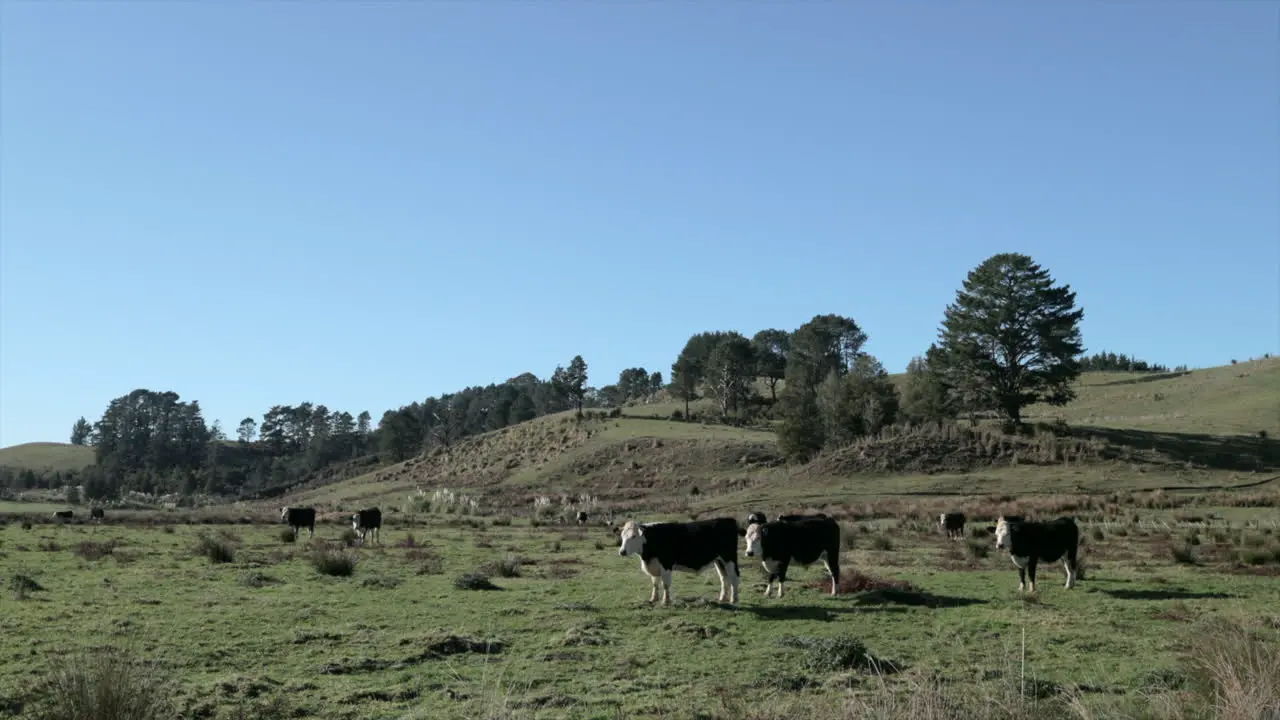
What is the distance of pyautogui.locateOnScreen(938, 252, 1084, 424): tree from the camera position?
7469 centimetres

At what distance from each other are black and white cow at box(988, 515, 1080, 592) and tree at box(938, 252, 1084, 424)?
5624 centimetres

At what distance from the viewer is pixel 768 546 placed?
2055 cm

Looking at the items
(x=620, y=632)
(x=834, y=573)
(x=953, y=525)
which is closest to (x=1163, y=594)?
(x=834, y=573)

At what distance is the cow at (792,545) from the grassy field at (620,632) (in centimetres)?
73

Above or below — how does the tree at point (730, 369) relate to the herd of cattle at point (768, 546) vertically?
above

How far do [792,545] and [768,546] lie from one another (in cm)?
65

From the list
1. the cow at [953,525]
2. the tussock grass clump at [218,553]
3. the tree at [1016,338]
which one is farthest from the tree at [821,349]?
the tussock grass clump at [218,553]

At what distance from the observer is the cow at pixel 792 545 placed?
20.6 meters

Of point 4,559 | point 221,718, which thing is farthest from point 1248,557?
point 4,559

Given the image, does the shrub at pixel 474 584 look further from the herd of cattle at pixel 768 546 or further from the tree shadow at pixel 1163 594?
the tree shadow at pixel 1163 594

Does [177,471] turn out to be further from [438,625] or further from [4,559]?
[438,625]

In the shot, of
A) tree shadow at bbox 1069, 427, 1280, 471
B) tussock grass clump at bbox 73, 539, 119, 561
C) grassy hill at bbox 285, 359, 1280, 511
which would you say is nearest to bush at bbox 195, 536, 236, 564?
tussock grass clump at bbox 73, 539, 119, 561

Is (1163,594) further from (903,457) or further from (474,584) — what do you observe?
(903,457)

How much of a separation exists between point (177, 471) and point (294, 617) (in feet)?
532
